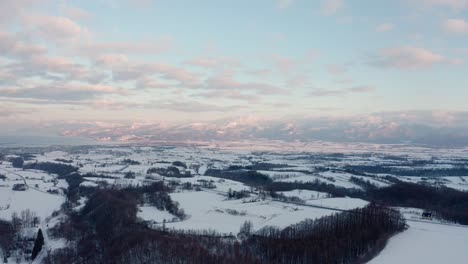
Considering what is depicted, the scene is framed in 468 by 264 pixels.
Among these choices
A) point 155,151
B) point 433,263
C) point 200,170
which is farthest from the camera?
point 155,151

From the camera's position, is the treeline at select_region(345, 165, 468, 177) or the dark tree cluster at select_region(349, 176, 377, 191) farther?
the treeline at select_region(345, 165, 468, 177)

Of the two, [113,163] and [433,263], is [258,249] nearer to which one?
[433,263]

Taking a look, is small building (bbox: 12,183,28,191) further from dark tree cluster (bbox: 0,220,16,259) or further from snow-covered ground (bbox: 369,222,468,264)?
snow-covered ground (bbox: 369,222,468,264)

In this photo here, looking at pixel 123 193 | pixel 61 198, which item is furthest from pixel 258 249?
pixel 61 198

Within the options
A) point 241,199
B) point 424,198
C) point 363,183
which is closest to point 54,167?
point 241,199

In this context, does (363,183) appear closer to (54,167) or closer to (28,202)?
(28,202)

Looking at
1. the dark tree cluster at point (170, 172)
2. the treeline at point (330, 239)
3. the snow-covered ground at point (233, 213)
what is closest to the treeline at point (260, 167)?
the dark tree cluster at point (170, 172)

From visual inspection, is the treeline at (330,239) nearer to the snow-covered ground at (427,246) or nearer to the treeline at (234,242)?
the treeline at (234,242)

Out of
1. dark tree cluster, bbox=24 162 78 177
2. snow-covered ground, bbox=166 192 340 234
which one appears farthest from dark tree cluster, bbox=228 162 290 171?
snow-covered ground, bbox=166 192 340 234

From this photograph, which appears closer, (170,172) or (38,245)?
(38,245)
